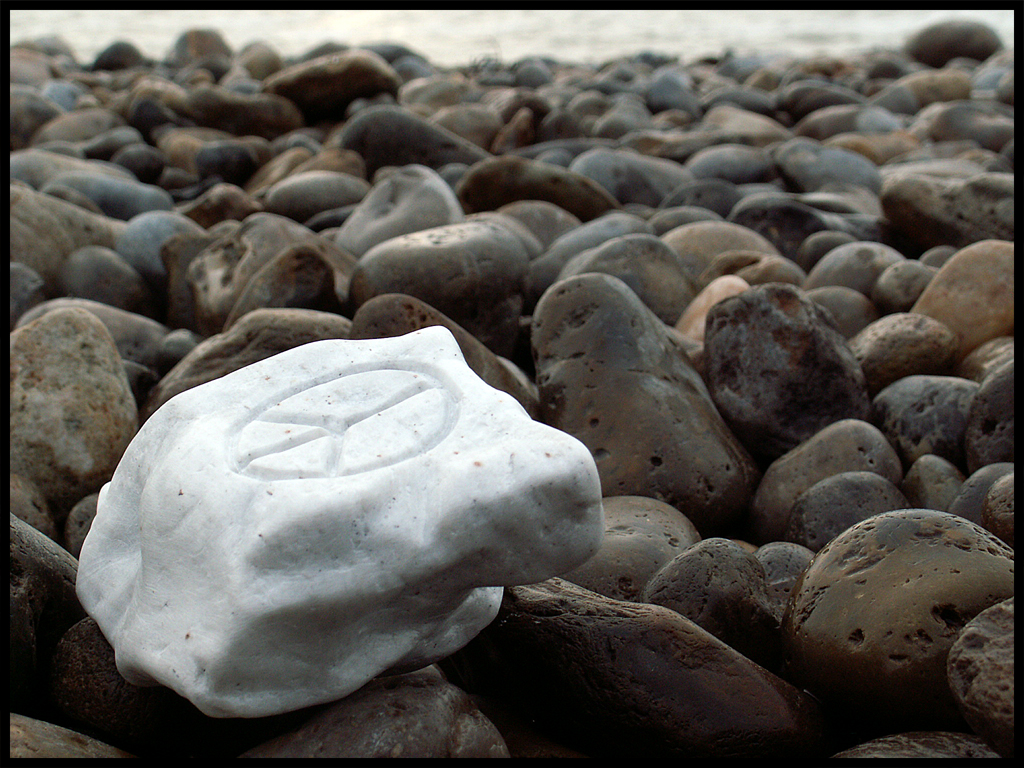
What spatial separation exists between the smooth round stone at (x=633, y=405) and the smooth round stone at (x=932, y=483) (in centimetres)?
47

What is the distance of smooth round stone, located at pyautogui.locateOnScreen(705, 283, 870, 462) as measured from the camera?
3.27m

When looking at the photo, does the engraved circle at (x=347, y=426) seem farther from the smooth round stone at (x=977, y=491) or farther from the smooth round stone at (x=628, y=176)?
the smooth round stone at (x=628, y=176)

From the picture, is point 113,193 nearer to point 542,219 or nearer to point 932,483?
point 542,219

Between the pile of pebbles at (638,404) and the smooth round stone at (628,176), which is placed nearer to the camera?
the pile of pebbles at (638,404)

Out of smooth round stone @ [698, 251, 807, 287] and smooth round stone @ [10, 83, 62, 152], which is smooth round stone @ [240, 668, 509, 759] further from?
smooth round stone @ [10, 83, 62, 152]

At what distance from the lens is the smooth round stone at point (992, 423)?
282 centimetres

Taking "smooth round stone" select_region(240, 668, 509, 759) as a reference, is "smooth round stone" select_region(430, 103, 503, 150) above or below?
below

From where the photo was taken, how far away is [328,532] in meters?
1.51

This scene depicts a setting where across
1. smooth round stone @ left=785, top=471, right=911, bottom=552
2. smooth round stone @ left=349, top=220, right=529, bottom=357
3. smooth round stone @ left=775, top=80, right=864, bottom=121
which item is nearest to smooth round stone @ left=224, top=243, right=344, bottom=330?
smooth round stone @ left=349, top=220, right=529, bottom=357

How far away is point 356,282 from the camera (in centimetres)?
378

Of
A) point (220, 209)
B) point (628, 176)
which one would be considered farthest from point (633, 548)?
point (628, 176)

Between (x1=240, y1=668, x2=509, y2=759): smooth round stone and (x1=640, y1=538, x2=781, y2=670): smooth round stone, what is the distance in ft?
1.89

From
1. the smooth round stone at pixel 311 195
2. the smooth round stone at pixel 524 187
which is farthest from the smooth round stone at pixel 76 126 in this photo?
the smooth round stone at pixel 524 187

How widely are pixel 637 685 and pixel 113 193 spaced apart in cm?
568
